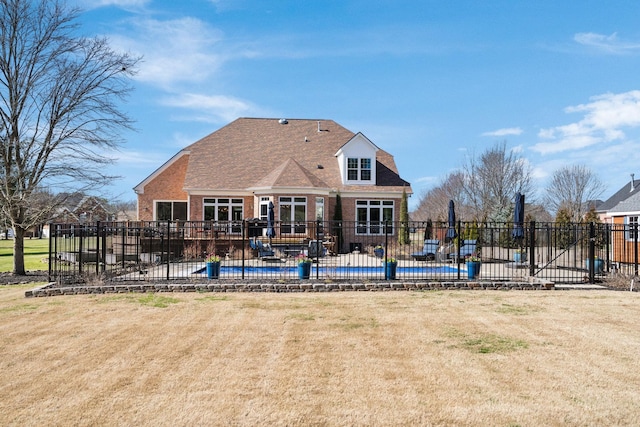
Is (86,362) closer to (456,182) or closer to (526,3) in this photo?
(526,3)

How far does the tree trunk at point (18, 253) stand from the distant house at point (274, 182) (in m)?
10.7

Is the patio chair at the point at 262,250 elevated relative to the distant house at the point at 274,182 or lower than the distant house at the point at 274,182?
lower

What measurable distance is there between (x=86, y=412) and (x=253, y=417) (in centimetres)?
177

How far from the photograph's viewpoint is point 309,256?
65.4 ft

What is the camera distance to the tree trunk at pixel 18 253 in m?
18.6

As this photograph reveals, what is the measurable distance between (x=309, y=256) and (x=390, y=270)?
5496 millimetres

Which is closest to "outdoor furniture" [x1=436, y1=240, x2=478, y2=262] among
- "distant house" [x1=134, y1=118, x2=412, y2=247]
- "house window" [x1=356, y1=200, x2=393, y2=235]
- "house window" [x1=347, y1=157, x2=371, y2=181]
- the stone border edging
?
the stone border edging

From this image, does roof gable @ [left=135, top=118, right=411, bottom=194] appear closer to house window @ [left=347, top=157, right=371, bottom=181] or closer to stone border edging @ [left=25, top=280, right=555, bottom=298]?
house window @ [left=347, top=157, right=371, bottom=181]

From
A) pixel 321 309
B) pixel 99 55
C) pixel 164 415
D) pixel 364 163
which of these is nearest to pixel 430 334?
pixel 321 309

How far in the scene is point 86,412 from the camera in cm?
523

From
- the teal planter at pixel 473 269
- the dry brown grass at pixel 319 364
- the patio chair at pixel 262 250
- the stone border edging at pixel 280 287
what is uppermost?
the patio chair at pixel 262 250

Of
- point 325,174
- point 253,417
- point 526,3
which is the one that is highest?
point 526,3

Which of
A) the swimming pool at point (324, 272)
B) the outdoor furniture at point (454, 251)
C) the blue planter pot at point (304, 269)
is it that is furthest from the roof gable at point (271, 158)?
the blue planter pot at point (304, 269)

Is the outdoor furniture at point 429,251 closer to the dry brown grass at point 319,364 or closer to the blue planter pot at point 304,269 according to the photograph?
the blue planter pot at point 304,269
